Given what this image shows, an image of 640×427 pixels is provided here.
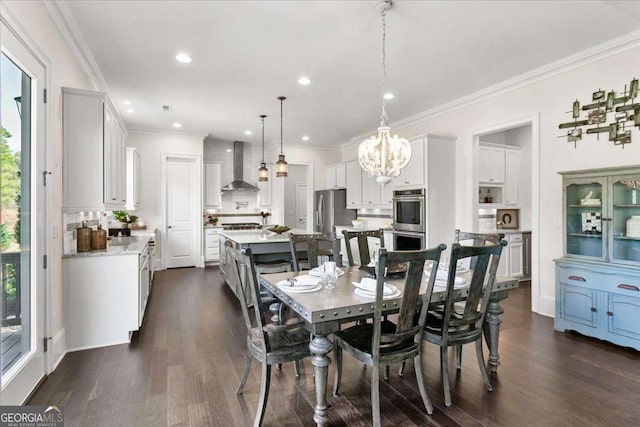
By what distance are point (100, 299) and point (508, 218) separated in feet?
20.9

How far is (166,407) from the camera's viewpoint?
2.11 meters

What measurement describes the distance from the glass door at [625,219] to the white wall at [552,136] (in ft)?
0.94

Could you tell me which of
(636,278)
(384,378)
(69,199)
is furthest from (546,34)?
(69,199)

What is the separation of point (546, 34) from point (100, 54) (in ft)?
14.5

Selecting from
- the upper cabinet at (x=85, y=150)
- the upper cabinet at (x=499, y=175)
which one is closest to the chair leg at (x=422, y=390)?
the upper cabinet at (x=85, y=150)

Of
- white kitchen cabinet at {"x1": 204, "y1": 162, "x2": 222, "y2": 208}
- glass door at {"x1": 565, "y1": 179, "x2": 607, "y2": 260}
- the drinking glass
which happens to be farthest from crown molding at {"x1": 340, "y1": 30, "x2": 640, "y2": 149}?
white kitchen cabinet at {"x1": 204, "y1": 162, "x2": 222, "y2": 208}

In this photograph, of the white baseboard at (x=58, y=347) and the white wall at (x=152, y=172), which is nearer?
the white baseboard at (x=58, y=347)

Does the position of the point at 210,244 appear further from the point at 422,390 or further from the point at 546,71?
the point at 546,71

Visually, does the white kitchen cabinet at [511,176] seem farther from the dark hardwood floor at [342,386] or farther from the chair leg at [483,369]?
the chair leg at [483,369]

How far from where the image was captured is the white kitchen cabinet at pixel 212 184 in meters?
7.71

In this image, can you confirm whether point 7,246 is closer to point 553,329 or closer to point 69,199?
point 69,199

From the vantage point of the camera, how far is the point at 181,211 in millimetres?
7031

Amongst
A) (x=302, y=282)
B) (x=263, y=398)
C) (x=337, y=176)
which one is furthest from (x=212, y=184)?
(x=263, y=398)

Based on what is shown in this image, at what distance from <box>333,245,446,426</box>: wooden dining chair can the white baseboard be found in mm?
2274
